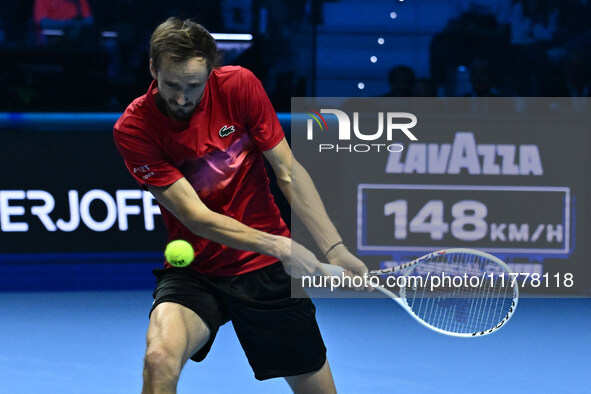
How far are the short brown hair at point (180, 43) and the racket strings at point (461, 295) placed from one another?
5.34 ft

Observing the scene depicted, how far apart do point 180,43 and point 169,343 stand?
851 mm

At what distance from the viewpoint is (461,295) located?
13.9ft

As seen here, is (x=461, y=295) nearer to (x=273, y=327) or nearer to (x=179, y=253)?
(x=273, y=327)

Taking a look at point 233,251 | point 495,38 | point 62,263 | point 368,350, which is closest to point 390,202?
point 368,350

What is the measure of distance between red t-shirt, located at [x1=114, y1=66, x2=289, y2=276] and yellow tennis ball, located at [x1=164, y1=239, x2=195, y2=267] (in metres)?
0.02

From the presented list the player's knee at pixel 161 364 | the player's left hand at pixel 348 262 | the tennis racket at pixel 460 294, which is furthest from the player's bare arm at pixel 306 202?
the tennis racket at pixel 460 294

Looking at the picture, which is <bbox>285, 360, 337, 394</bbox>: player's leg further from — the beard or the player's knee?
the beard

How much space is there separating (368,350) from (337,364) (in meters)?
0.30

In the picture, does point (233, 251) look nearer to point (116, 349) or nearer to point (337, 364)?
point (337, 364)

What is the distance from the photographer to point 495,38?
21.1 feet

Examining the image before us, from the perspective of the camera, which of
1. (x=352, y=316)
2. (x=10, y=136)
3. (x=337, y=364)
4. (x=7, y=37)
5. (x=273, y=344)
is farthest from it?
(x=7, y=37)

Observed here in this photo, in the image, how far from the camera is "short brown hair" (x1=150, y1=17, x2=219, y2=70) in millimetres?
2361

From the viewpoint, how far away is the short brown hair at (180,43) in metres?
2.36

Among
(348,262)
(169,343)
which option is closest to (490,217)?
(348,262)
